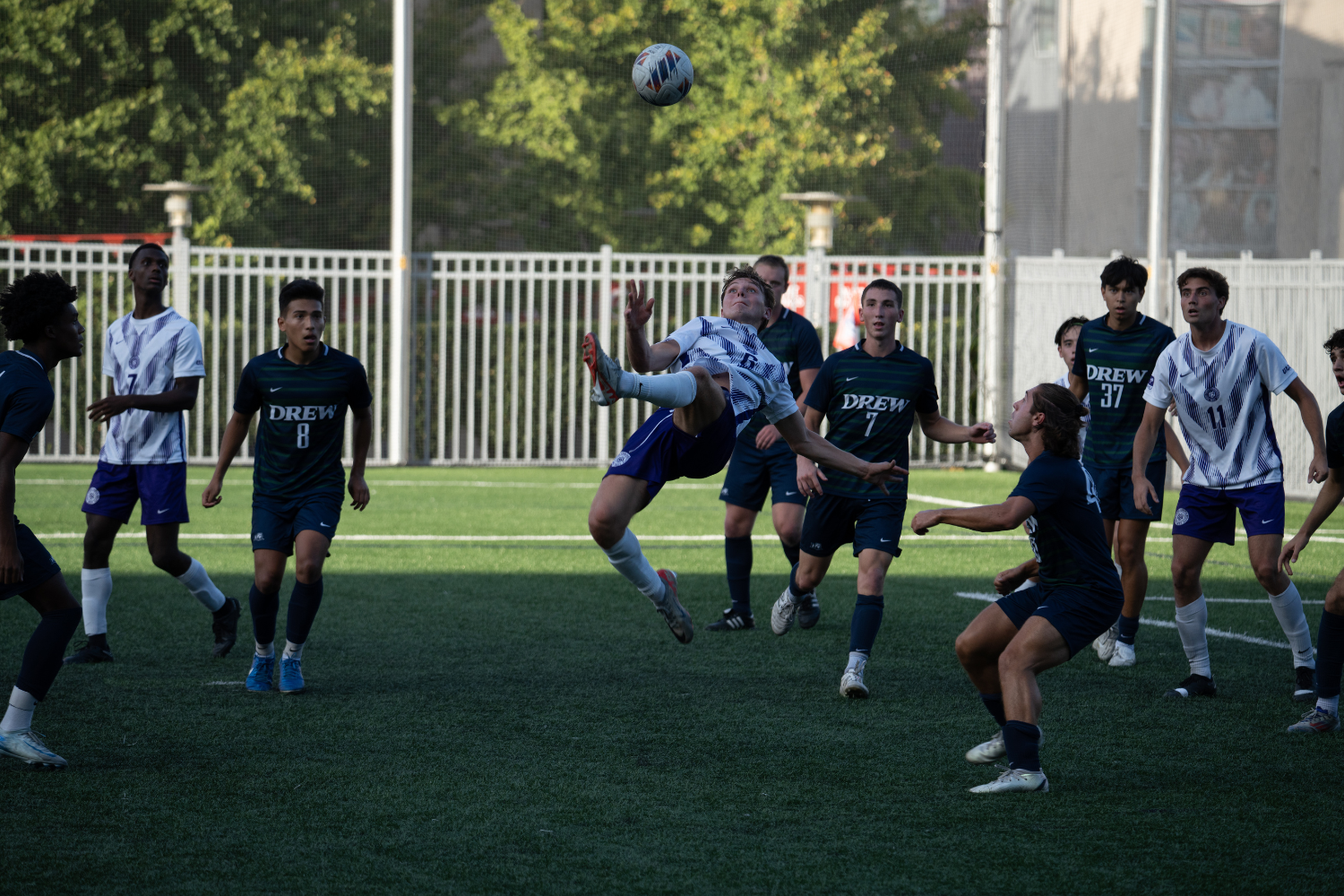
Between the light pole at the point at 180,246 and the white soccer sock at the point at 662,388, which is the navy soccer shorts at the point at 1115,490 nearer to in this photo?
the white soccer sock at the point at 662,388

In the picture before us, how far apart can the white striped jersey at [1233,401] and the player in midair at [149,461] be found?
5041mm

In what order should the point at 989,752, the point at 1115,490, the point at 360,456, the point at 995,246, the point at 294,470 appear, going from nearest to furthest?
the point at 989,752 → the point at 294,470 → the point at 360,456 → the point at 1115,490 → the point at 995,246

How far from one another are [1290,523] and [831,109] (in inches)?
579

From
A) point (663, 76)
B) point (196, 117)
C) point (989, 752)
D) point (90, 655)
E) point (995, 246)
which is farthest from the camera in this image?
point (196, 117)

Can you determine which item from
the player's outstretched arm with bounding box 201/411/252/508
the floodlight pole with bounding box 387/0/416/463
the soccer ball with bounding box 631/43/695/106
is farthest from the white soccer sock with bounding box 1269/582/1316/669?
the floodlight pole with bounding box 387/0/416/463

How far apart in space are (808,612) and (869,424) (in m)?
1.79

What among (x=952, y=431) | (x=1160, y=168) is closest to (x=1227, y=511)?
(x=952, y=431)

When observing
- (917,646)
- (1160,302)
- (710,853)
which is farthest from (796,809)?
(1160,302)

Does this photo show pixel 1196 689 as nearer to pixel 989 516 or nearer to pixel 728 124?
pixel 989 516

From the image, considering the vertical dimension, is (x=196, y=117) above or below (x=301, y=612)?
above

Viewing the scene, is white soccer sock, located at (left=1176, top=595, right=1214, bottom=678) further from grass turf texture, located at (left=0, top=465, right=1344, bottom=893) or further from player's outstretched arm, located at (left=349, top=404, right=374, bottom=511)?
player's outstretched arm, located at (left=349, top=404, right=374, bottom=511)

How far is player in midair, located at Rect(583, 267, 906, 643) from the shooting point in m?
6.86

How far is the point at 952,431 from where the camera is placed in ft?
24.3

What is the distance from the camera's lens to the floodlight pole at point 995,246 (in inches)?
802
